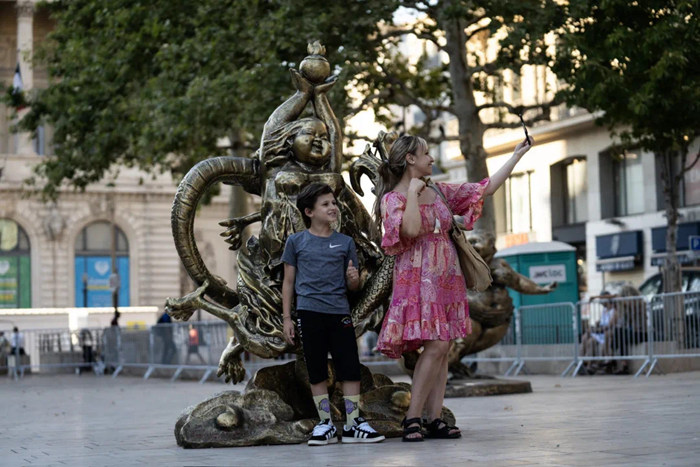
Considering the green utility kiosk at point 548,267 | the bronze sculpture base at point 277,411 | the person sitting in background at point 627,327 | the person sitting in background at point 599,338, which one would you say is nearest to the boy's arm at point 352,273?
the bronze sculpture base at point 277,411

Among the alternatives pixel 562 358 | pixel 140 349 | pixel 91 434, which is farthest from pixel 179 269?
pixel 91 434

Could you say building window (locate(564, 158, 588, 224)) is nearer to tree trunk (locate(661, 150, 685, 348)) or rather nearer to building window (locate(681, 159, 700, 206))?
building window (locate(681, 159, 700, 206))

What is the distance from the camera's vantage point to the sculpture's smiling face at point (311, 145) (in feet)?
28.0

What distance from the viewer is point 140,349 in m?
30.8

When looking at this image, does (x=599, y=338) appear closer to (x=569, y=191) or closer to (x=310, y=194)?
(x=310, y=194)

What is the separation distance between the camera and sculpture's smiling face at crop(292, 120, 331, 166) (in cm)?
852

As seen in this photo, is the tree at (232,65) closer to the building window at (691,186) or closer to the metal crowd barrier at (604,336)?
the metal crowd barrier at (604,336)

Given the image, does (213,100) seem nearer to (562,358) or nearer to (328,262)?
(562,358)

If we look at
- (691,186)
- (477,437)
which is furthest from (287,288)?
(691,186)

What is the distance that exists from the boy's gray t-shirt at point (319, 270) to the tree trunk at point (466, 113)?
19246mm

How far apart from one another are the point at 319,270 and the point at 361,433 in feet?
3.17

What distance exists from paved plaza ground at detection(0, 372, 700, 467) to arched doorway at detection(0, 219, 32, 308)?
45.7 meters

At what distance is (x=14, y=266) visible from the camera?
2365 inches

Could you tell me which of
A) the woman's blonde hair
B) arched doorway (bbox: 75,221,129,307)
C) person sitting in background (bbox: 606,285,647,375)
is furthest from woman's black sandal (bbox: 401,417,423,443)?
arched doorway (bbox: 75,221,129,307)
